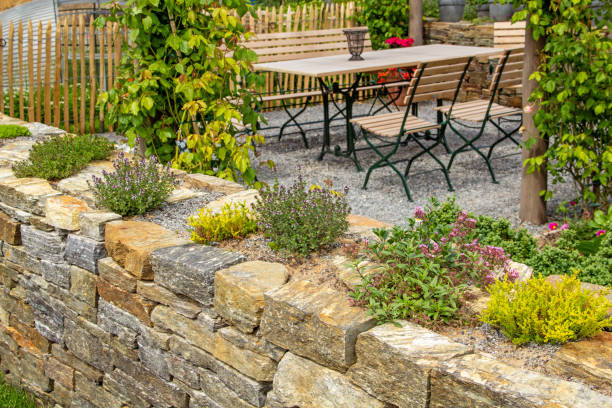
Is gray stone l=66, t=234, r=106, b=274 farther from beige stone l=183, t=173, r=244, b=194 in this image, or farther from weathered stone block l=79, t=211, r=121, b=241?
beige stone l=183, t=173, r=244, b=194

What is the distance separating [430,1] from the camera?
33.1 feet

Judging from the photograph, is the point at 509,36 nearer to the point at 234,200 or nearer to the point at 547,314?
the point at 234,200

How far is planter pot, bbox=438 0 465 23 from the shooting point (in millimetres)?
9648

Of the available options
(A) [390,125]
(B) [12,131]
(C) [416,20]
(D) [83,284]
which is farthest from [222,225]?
(C) [416,20]

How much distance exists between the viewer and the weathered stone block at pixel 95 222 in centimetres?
331

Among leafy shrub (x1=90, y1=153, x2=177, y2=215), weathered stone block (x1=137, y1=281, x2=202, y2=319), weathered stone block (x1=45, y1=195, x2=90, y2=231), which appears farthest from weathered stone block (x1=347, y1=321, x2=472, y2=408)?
weathered stone block (x1=45, y1=195, x2=90, y2=231)

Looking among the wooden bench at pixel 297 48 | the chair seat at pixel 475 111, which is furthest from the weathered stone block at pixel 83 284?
the wooden bench at pixel 297 48

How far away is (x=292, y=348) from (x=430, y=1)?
339 inches

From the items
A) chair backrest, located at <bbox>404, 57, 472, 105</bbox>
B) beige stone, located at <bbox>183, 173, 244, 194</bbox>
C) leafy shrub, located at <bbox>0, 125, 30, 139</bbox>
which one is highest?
chair backrest, located at <bbox>404, 57, 472, 105</bbox>

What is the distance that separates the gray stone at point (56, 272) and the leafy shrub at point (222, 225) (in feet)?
2.75

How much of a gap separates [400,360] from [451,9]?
8413mm

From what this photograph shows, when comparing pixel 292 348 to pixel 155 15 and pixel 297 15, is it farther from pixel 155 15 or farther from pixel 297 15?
pixel 297 15

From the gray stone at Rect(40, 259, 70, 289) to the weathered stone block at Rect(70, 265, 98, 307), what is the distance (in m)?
0.04

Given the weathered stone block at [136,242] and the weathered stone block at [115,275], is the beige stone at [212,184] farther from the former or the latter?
the weathered stone block at [115,275]
